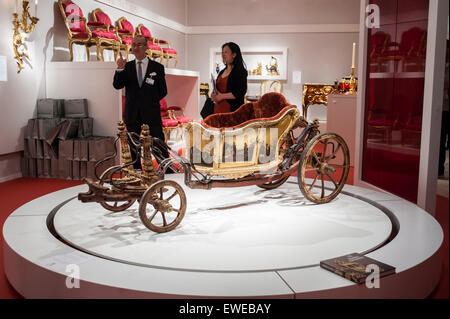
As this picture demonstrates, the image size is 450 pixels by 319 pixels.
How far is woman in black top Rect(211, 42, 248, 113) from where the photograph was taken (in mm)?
3990

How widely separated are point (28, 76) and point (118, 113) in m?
1.19

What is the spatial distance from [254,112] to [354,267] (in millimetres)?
2086

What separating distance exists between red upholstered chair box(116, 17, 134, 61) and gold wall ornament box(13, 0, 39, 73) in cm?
142

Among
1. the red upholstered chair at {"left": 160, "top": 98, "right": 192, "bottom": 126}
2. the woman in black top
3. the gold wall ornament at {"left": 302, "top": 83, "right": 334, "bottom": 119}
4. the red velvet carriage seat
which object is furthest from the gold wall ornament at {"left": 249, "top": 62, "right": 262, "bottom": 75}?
the red velvet carriage seat

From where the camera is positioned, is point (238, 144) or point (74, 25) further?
point (74, 25)

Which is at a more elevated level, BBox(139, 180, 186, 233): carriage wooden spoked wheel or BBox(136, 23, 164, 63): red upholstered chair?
BBox(136, 23, 164, 63): red upholstered chair

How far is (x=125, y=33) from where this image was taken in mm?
7105

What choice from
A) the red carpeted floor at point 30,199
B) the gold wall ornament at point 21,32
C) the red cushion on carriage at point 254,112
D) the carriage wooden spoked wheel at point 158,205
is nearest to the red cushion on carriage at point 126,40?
the gold wall ornament at point 21,32

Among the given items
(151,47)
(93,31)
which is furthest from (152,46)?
(93,31)

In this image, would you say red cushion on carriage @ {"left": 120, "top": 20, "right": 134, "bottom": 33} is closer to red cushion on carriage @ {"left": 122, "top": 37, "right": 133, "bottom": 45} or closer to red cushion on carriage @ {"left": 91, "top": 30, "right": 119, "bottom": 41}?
red cushion on carriage @ {"left": 122, "top": 37, "right": 133, "bottom": 45}

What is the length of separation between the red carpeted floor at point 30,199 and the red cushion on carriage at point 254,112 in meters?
1.57

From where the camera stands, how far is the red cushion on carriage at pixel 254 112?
3715mm

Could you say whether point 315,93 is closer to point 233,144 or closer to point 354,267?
point 233,144
